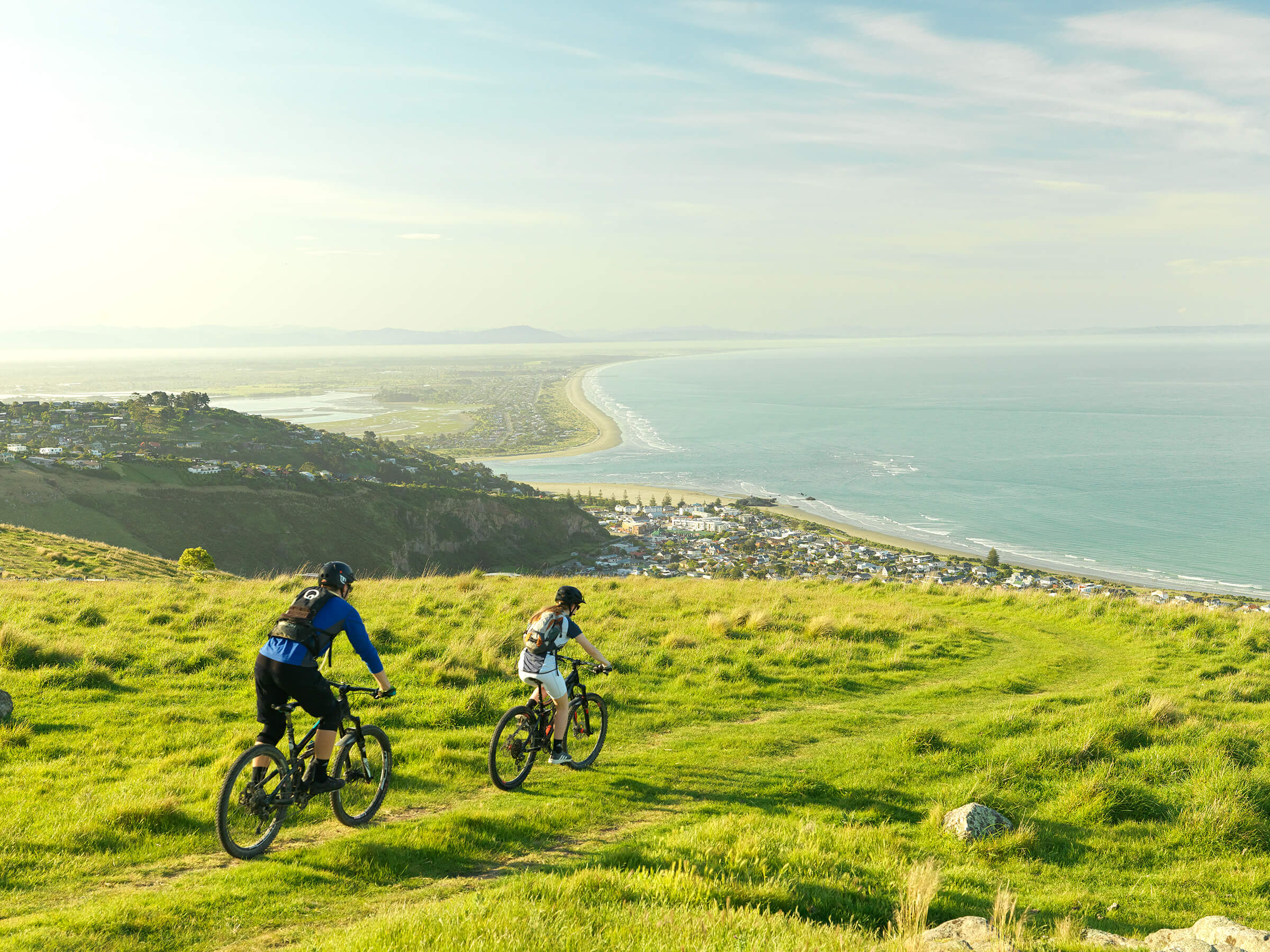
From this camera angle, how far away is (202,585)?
18984 millimetres

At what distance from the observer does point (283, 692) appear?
Answer: 6.55 m

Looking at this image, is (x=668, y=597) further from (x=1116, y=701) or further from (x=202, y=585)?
(x=202, y=585)

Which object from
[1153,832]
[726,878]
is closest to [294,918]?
[726,878]

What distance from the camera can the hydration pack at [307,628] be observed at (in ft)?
21.1

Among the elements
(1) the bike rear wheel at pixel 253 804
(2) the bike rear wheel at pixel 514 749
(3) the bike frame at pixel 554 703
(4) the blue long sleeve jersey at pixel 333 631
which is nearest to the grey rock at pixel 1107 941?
(3) the bike frame at pixel 554 703

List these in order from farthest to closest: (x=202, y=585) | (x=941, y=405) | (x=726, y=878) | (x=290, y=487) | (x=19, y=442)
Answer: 1. (x=941, y=405)
2. (x=19, y=442)
3. (x=290, y=487)
4. (x=202, y=585)
5. (x=726, y=878)

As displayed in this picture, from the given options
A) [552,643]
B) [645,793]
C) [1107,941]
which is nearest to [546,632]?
[552,643]

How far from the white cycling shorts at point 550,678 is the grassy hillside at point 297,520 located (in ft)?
133

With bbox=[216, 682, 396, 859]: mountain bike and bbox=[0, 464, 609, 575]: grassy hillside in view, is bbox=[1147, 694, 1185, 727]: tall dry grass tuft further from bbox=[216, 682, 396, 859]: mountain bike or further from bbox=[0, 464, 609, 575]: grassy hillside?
bbox=[0, 464, 609, 575]: grassy hillside

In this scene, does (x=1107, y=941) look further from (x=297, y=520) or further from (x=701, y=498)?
(x=701, y=498)

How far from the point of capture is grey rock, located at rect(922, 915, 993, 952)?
4.82 metres

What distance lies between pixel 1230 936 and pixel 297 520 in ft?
212

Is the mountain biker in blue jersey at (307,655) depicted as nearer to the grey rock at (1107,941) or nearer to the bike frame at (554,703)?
the bike frame at (554,703)

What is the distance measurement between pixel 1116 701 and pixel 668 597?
34.5ft
